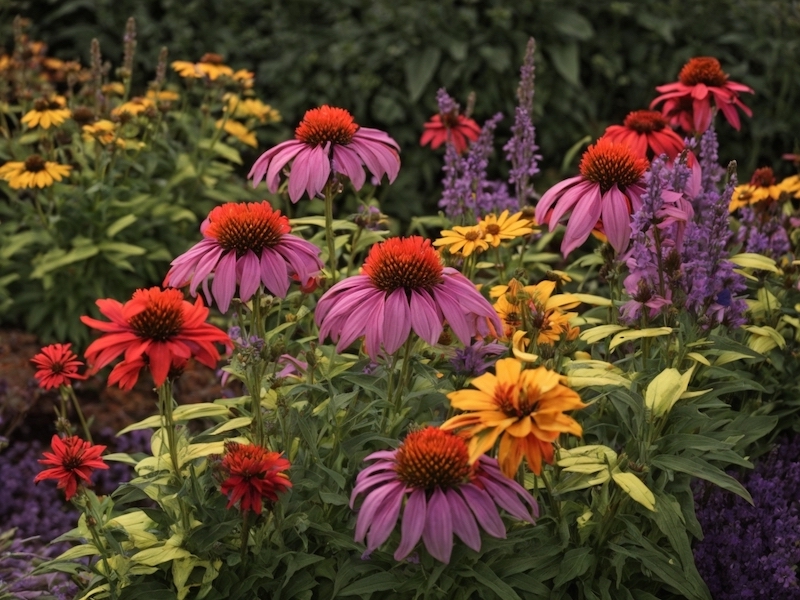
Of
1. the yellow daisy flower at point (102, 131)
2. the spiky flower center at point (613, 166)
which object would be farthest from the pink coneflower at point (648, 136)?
the yellow daisy flower at point (102, 131)

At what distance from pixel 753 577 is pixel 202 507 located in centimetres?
125

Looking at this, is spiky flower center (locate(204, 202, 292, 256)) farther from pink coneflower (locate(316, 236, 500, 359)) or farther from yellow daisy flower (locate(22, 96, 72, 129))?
yellow daisy flower (locate(22, 96, 72, 129))

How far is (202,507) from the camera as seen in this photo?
2000mm

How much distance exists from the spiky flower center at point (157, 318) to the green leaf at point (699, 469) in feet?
3.06

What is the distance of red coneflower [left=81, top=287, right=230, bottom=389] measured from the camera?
5.58ft

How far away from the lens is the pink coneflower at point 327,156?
84.9 inches

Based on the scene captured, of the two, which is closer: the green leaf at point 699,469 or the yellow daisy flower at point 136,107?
the green leaf at point 699,469

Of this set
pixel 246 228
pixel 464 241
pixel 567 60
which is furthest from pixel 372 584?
pixel 567 60

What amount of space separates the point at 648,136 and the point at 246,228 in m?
1.17

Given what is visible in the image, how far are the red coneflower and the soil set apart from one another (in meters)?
2.18

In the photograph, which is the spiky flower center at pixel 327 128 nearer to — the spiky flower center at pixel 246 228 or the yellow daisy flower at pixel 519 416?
the spiky flower center at pixel 246 228

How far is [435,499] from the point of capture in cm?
164

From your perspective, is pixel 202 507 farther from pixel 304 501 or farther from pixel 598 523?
pixel 598 523

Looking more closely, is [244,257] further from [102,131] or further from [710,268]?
[102,131]
